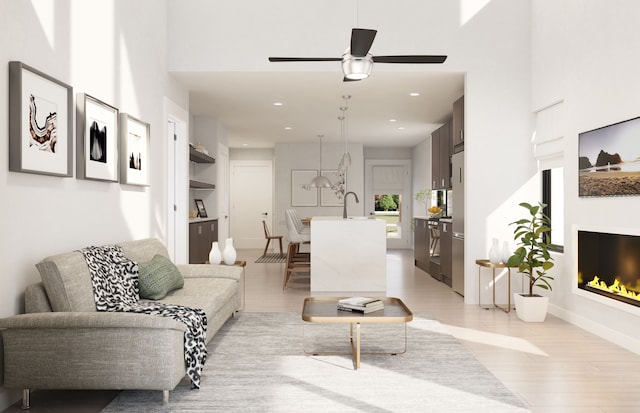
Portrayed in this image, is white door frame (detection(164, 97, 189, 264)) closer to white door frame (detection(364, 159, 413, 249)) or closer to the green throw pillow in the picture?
the green throw pillow

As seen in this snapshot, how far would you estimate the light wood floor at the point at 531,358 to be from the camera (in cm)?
292

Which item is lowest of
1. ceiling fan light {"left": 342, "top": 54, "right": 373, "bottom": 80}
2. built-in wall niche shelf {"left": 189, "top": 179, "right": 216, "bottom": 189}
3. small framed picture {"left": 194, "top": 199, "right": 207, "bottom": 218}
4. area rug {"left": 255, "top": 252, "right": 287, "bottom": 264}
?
area rug {"left": 255, "top": 252, "right": 287, "bottom": 264}

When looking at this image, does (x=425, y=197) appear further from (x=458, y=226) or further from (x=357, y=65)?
(x=357, y=65)

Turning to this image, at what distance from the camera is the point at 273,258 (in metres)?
10.9

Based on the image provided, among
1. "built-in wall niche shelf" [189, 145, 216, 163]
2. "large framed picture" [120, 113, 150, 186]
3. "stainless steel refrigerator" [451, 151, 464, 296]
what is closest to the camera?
"large framed picture" [120, 113, 150, 186]

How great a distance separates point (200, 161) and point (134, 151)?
370 cm

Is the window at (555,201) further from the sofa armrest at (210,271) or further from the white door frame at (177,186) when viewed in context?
the white door frame at (177,186)

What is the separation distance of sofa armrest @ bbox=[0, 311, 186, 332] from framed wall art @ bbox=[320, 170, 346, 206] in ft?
30.2

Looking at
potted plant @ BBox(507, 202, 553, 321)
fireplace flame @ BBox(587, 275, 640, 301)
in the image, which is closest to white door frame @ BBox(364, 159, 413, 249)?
potted plant @ BBox(507, 202, 553, 321)

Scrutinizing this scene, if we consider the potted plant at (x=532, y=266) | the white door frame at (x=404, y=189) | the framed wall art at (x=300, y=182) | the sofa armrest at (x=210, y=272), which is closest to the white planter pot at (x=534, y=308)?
the potted plant at (x=532, y=266)

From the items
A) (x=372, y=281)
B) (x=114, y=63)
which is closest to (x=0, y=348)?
(x=114, y=63)

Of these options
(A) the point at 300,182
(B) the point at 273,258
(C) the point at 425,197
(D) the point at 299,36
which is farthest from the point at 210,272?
(A) the point at 300,182

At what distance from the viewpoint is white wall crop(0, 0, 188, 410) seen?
294cm

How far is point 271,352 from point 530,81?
4.22 meters
